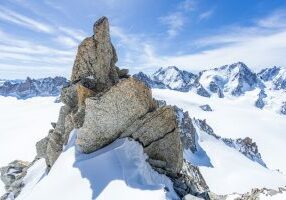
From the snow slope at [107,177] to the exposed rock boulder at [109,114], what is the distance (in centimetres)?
79

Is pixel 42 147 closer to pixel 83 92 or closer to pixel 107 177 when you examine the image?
pixel 83 92

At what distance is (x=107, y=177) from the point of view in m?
23.0

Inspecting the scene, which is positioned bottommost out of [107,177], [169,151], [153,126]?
[107,177]

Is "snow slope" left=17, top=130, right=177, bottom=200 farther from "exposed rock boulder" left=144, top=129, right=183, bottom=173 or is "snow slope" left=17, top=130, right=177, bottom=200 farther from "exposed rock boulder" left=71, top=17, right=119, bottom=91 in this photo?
"exposed rock boulder" left=71, top=17, right=119, bottom=91

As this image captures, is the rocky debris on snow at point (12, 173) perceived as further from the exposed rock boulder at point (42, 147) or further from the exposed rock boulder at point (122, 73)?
the exposed rock boulder at point (122, 73)

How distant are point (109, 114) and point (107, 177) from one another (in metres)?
5.21

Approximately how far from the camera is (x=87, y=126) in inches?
1070

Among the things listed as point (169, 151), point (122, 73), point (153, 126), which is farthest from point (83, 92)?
point (169, 151)

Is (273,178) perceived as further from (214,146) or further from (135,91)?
(135,91)

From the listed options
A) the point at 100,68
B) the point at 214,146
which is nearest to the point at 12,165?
the point at 100,68

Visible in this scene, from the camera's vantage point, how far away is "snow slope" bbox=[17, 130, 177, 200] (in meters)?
21.5

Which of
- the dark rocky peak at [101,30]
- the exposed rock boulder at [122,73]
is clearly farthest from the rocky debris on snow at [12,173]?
the dark rocky peak at [101,30]

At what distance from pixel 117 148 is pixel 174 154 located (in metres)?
4.83

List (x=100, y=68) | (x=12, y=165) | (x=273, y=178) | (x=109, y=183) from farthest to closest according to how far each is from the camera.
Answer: (x=273, y=178) < (x=12, y=165) < (x=100, y=68) < (x=109, y=183)
